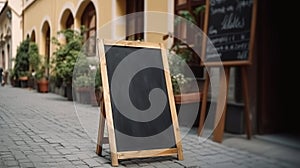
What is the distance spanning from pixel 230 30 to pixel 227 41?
0.48 ft

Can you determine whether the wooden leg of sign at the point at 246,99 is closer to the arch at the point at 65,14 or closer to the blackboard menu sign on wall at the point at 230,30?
the blackboard menu sign on wall at the point at 230,30

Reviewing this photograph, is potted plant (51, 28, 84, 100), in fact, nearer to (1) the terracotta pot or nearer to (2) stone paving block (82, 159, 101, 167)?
(1) the terracotta pot

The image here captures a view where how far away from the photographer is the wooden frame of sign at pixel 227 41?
3.75 metres

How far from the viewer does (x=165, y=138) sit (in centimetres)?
342

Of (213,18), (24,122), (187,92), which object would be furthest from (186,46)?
(24,122)

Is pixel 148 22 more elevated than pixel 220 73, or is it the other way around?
pixel 148 22

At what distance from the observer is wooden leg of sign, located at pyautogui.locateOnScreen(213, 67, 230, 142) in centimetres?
411

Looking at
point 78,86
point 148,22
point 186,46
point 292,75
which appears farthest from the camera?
point 78,86

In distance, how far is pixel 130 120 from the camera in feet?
10.9

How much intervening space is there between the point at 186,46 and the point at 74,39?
4446 millimetres

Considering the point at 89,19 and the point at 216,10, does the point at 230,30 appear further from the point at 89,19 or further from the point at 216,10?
the point at 89,19

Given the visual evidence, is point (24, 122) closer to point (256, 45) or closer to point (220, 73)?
point (220, 73)

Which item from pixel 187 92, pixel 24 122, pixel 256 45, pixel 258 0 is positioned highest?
pixel 258 0

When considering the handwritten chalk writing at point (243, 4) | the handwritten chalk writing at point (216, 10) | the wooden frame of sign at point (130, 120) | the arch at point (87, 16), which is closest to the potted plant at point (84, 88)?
the arch at point (87, 16)
